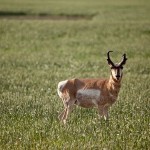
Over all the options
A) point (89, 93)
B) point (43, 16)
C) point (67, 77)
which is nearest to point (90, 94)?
point (89, 93)

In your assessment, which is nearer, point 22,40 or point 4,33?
point 22,40

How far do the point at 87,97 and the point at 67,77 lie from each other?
9207 mm

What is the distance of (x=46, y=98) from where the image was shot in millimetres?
16234

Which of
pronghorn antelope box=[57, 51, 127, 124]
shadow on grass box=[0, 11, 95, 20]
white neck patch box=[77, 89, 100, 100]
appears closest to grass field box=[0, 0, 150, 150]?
pronghorn antelope box=[57, 51, 127, 124]

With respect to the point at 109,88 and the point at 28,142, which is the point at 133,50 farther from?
the point at 28,142

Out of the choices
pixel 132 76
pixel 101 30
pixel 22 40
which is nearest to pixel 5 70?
pixel 132 76

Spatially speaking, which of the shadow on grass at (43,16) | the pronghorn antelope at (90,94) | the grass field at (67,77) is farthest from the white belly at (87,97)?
the shadow on grass at (43,16)

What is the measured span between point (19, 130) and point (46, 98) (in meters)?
4.23

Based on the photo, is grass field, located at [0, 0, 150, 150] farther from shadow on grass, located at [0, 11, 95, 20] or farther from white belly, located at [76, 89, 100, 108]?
shadow on grass, located at [0, 11, 95, 20]

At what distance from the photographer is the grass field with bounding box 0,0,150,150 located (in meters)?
11.4

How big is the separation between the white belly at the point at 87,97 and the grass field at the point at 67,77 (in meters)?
0.44

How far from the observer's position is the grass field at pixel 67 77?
449 inches

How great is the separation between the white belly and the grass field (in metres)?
0.44

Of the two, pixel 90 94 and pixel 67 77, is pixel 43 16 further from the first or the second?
pixel 90 94
